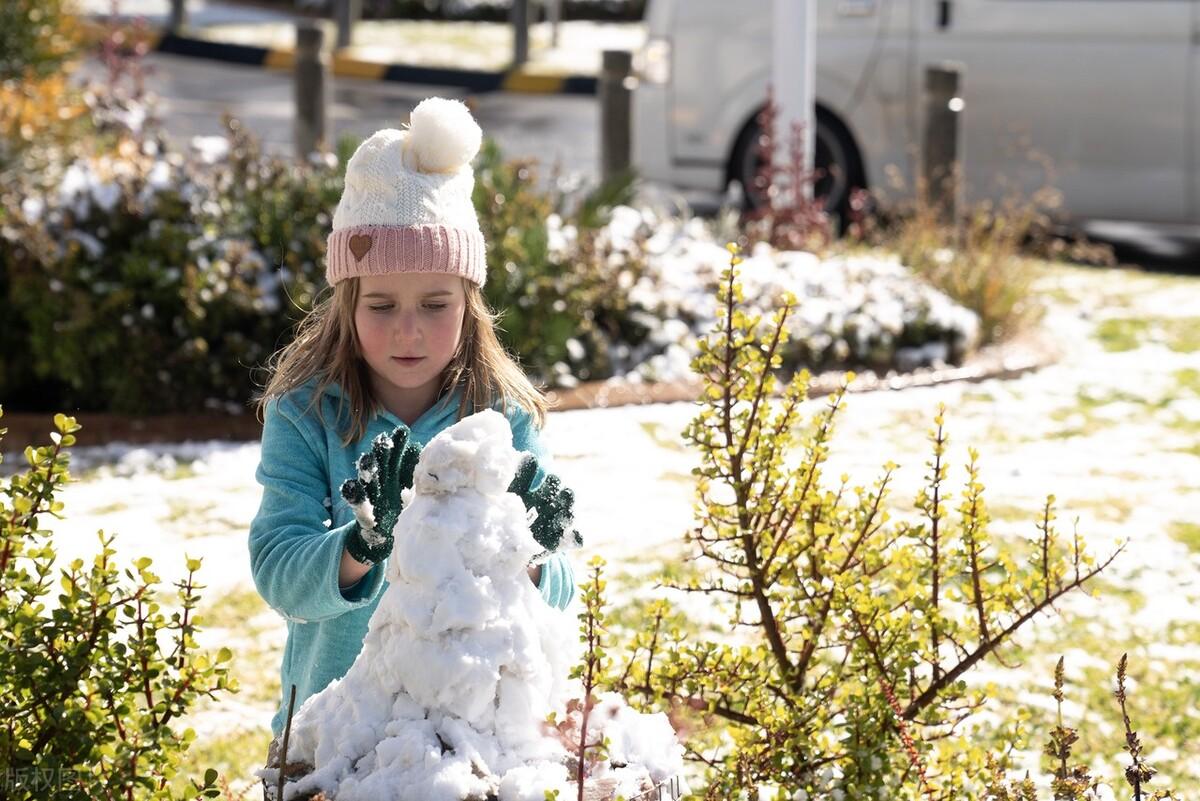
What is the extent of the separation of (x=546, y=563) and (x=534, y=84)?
16.0m

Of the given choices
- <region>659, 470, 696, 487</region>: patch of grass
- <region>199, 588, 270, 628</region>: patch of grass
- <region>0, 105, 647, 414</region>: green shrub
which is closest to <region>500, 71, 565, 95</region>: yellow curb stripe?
<region>0, 105, 647, 414</region>: green shrub

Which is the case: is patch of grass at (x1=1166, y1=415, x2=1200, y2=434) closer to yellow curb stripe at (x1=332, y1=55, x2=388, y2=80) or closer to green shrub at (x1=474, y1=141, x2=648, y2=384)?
green shrub at (x1=474, y1=141, x2=648, y2=384)

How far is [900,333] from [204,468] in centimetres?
307

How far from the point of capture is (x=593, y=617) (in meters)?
2.07

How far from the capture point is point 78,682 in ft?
6.72

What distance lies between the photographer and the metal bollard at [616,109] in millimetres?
9422

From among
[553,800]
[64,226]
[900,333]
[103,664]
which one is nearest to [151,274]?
[64,226]

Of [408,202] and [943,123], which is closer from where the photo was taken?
[408,202]

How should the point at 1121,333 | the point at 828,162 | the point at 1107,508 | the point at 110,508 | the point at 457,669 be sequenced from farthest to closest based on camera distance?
1. the point at 828,162
2. the point at 1121,333
3. the point at 1107,508
4. the point at 110,508
5. the point at 457,669

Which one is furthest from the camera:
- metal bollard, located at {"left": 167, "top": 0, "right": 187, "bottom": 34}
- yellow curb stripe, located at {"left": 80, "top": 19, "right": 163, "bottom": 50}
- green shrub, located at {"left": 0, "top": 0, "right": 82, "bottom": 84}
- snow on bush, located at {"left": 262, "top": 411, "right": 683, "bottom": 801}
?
metal bollard, located at {"left": 167, "top": 0, "right": 187, "bottom": 34}

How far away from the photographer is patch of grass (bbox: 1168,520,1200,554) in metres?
5.06

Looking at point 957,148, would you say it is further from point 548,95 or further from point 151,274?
point 548,95

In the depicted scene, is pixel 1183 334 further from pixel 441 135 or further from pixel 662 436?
pixel 441 135

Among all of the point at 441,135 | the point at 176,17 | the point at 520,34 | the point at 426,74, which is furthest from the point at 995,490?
the point at 176,17
